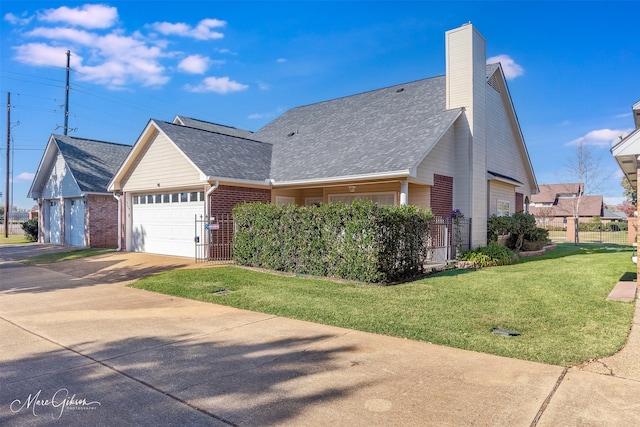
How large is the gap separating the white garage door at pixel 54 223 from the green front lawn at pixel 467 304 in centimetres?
1739

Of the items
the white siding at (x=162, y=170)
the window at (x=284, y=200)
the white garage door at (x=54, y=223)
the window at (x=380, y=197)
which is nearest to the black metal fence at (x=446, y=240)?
the window at (x=380, y=197)

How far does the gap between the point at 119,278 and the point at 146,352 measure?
24.5 feet

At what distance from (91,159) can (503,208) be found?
23.4 m

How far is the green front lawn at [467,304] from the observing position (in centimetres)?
550

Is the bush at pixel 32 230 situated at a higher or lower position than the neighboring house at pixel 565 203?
lower

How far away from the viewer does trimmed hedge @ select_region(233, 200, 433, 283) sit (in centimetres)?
977

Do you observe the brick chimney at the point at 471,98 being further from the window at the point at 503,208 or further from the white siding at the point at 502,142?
the window at the point at 503,208

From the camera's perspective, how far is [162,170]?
16188 millimetres

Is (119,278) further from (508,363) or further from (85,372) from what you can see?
(508,363)

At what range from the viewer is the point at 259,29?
16.7m

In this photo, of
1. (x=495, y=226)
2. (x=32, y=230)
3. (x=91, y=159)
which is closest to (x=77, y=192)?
(x=91, y=159)

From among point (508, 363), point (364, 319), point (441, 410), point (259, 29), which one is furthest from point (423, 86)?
point (441, 410)

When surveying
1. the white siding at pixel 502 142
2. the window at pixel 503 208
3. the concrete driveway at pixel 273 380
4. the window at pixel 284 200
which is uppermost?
the white siding at pixel 502 142

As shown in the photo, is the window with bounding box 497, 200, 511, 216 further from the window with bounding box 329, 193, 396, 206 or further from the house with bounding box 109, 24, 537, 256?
the window with bounding box 329, 193, 396, 206
